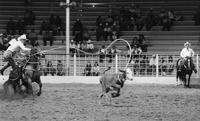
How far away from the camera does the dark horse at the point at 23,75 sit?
1588 cm

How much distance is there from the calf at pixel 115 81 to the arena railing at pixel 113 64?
7018 millimetres

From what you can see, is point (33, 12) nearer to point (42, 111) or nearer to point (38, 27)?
point (38, 27)

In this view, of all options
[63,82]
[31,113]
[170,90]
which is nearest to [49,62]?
[63,82]

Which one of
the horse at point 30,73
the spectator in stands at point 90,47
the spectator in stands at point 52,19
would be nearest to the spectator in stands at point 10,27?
the spectator in stands at point 52,19

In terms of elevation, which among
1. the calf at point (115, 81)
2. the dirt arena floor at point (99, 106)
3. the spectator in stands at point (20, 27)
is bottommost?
the dirt arena floor at point (99, 106)

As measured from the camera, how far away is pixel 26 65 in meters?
16.1

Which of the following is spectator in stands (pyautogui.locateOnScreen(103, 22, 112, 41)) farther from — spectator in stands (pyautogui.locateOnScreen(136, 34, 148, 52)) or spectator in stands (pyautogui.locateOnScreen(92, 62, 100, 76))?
spectator in stands (pyautogui.locateOnScreen(92, 62, 100, 76))

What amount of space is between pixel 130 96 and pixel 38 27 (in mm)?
12058

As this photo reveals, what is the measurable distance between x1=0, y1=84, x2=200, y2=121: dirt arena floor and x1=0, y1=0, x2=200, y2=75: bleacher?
7.57 metres

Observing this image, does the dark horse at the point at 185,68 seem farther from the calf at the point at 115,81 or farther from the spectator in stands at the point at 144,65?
the calf at the point at 115,81

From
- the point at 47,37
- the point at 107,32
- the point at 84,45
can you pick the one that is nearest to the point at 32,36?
the point at 47,37

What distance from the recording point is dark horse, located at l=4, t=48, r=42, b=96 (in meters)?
15.9

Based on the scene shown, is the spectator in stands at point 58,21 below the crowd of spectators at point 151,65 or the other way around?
the other way around

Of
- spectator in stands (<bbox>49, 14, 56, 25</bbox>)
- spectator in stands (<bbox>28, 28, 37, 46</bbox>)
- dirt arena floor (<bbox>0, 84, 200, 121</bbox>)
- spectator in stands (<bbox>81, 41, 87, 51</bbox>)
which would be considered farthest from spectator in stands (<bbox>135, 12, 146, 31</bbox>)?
dirt arena floor (<bbox>0, 84, 200, 121</bbox>)
